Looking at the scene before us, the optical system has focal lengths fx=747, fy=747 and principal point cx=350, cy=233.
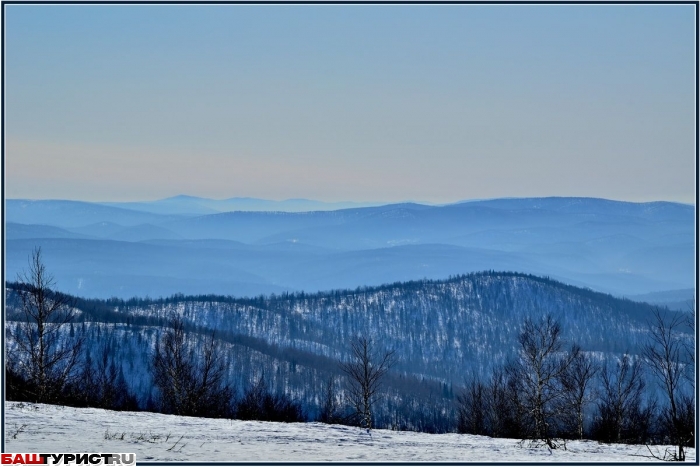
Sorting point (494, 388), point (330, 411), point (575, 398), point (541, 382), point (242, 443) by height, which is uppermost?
point (541, 382)

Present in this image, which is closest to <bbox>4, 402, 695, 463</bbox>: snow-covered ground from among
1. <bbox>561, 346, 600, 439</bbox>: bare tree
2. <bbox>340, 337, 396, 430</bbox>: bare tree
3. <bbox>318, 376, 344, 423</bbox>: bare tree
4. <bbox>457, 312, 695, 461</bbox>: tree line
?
<bbox>457, 312, 695, 461</bbox>: tree line

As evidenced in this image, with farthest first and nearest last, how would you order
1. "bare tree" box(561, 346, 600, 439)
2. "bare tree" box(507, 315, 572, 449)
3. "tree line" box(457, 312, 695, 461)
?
1. "bare tree" box(561, 346, 600, 439)
2. "bare tree" box(507, 315, 572, 449)
3. "tree line" box(457, 312, 695, 461)

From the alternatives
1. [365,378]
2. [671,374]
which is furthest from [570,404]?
[671,374]

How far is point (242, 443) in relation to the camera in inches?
945

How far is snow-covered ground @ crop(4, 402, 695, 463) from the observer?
2191cm

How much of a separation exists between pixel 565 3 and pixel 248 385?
137244 millimetres

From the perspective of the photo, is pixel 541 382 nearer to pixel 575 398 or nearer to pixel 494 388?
pixel 575 398

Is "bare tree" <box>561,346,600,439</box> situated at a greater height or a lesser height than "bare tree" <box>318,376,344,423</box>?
greater

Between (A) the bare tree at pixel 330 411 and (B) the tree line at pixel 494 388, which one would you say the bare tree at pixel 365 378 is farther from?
(A) the bare tree at pixel 330 411

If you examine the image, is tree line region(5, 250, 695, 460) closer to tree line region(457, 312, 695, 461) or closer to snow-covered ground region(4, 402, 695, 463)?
tree line region(457, 312, 695, 461)

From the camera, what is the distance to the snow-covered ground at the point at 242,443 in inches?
862

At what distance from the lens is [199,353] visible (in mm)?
157000

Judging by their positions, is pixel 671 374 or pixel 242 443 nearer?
pixel 242 443

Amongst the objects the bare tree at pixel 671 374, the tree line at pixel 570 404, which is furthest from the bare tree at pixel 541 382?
the bare tree at pixel 671 374
